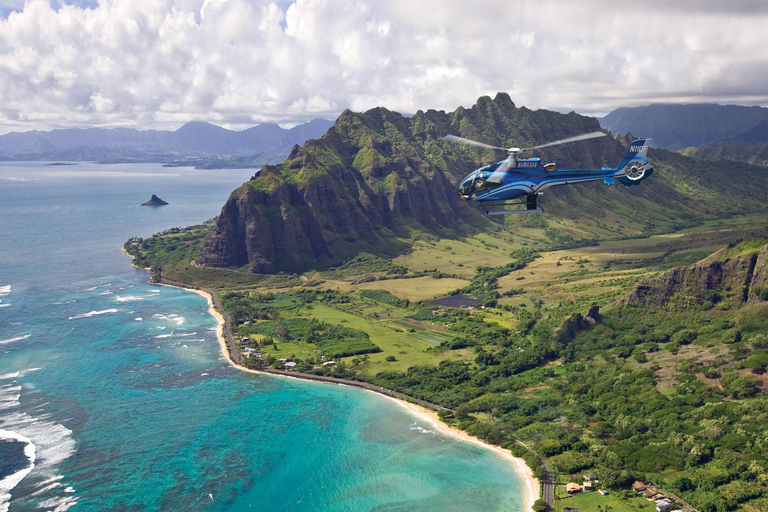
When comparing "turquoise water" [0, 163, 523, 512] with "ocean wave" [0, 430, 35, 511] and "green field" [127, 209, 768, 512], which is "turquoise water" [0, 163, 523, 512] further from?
"green field" [127, 209, 768, 512]

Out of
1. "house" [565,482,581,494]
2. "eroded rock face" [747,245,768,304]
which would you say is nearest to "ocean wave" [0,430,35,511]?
"house" [565,482,581,494]

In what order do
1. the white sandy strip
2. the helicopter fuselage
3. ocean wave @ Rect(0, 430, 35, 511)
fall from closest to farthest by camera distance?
the helicopter fuselage
ocean wave @ Rect(0, 430, 35, 511)
the white sandy strip

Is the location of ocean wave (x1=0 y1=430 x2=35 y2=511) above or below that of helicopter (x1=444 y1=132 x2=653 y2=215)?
below

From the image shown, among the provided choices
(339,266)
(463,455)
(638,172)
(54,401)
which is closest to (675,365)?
(463,455)

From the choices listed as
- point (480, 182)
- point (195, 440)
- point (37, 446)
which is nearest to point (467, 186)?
point (480, 182)

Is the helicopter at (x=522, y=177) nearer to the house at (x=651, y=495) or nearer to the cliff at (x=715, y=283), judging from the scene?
the house at (x=651, y=495)

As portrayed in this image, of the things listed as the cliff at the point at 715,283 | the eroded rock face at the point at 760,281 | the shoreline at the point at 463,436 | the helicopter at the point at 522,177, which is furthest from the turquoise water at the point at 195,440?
the eroded rock face at the point at 760,281

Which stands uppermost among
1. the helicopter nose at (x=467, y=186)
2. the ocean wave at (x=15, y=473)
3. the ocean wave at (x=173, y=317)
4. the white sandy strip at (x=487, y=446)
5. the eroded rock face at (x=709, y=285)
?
the helicopter nose at (x=467, y=186)

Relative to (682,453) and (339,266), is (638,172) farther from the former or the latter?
(339,266)

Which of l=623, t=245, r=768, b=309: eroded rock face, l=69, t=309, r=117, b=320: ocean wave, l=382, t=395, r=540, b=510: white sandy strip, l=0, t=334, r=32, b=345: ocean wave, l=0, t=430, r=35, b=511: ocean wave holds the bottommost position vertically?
Answer: l=382, t=395, r=540, b=510: white sandy strip
